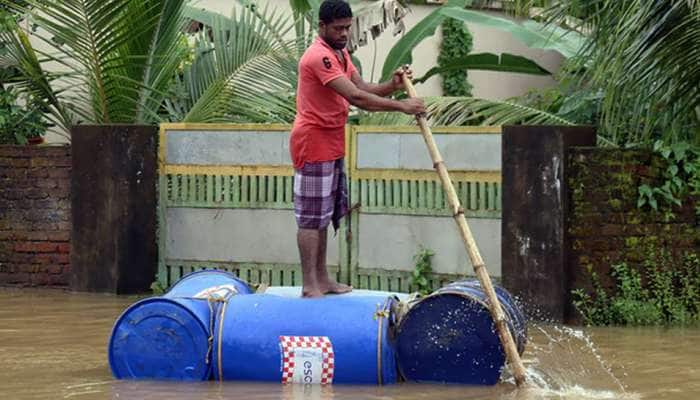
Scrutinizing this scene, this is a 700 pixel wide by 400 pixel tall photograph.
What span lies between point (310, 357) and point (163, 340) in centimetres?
80

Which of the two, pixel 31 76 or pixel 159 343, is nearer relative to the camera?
pixel 159 343

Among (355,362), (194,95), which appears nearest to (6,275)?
(194,95)

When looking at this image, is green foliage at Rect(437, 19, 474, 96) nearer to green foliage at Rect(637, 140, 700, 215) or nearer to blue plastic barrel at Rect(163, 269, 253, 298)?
green foliage at Rect(637, 140, 700, 215)

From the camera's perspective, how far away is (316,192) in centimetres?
725

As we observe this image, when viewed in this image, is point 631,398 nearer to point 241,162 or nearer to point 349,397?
point 349,397

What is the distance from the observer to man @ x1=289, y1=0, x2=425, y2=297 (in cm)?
716

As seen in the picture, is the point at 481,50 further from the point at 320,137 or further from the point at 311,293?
the point at 311,293

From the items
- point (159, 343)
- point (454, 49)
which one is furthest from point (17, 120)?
point (454, 49)

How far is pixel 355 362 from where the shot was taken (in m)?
6.85

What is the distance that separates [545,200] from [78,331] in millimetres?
3500

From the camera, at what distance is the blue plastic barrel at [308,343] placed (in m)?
6.84

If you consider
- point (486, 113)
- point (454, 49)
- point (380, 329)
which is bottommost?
point (380, 329)

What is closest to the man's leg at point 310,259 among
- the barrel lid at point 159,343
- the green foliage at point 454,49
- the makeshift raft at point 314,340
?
the makeshift raft at point 314,340

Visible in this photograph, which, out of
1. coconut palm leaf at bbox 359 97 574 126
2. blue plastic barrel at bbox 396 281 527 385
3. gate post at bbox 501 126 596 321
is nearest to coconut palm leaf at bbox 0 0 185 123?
coconut palm leaf at bbox 359 97 574 126
